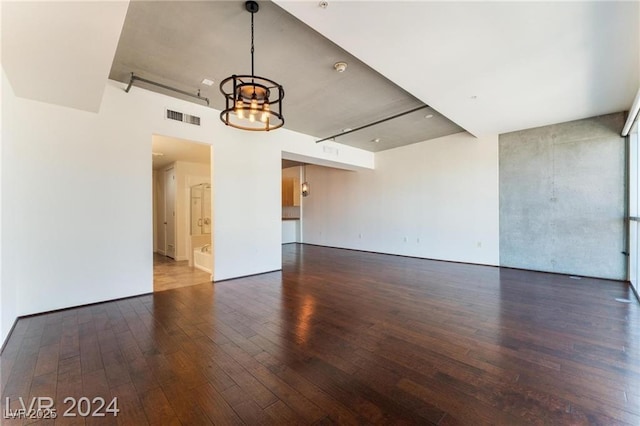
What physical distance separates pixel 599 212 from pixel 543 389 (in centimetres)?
498

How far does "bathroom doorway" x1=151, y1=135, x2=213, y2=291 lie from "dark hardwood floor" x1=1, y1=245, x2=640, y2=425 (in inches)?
106

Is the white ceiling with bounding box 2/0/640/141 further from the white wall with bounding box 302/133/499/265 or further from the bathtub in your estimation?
the bathtub

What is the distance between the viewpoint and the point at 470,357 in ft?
7.82

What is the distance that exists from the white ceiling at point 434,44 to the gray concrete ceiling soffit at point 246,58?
16 centimetres

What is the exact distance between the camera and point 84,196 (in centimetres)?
369

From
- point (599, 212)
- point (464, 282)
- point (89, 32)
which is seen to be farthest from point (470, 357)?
point (599, 212)

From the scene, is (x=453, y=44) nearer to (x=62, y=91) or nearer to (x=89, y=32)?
(x=89, y=32)

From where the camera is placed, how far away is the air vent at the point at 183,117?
14.5 ft

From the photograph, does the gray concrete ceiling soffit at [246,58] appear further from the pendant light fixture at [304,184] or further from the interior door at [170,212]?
the pendant light fixture at [304,184]

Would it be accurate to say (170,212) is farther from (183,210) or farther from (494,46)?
(494,46)

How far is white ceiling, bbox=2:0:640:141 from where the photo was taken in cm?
211

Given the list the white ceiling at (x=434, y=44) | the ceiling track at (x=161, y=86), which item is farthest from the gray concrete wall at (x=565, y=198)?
the ceiling track at (x=161, y=86)

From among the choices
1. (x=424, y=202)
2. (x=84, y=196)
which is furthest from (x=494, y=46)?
(x=84, y=196)

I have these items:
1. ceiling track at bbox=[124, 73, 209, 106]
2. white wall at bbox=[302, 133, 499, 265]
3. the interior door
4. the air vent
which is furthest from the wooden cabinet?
ceiling track at bbox=[124, 73, 209, 106]
